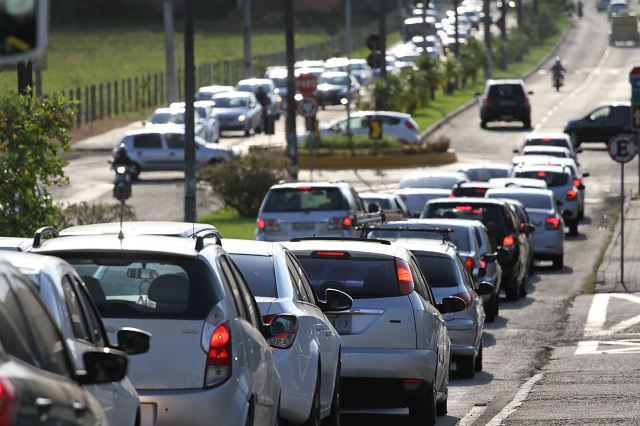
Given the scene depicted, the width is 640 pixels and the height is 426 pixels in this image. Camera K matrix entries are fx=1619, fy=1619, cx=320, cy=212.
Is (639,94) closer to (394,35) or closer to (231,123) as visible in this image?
(231,123)

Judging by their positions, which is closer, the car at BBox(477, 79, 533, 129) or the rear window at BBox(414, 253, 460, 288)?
the rear window at BBox(414, 253, 460, 288)

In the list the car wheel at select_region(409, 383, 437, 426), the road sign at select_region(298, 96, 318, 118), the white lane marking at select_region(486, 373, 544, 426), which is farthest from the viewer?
the road sign at select_region(298, 96, 318, 118)

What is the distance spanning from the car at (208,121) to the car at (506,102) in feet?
34.7

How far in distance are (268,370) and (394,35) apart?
109m

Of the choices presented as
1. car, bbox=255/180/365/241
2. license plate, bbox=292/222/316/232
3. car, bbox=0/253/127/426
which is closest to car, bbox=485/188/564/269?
car, bbox=255/180/365/241

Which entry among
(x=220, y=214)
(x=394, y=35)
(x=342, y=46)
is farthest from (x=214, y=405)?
(x=394, y=35)

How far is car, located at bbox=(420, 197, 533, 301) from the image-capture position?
2553cm

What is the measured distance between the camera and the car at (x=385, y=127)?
54656 millimetres

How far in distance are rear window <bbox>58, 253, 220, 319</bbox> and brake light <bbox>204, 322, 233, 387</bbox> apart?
0.13 metres

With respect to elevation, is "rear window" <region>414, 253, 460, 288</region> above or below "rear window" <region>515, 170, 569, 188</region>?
above

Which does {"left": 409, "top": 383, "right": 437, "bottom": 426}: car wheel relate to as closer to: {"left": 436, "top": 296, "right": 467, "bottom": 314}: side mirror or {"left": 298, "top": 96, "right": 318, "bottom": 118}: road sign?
{"left": 436, "top": 296, "right": 467, "bottom": 314}: side mirror

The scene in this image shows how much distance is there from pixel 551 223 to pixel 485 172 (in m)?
8.93

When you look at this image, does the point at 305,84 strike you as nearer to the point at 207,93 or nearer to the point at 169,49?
A: the point at 169,49

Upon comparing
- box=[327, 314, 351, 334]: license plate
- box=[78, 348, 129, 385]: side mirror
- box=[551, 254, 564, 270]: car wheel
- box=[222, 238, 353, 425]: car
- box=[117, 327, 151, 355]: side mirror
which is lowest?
box=[551, 254, 564, 270]: car wheel
